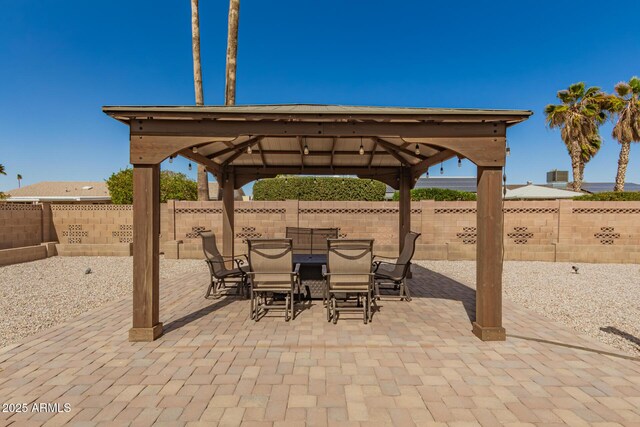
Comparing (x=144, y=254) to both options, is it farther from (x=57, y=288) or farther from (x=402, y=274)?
(x=57, y=288)

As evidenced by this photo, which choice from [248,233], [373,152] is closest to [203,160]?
[373,152]

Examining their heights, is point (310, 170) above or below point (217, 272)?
above

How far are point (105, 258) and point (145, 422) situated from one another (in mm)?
11390

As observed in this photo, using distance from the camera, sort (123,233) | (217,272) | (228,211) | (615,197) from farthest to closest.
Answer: (123,233), (615,197), (228,211), (217,272)

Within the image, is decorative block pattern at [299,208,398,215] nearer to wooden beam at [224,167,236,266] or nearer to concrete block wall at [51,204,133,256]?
wooden beam at [224,167,236,266]

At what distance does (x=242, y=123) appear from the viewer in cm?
427

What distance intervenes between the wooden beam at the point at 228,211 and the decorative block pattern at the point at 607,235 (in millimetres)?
13073

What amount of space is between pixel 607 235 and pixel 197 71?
17334 mm

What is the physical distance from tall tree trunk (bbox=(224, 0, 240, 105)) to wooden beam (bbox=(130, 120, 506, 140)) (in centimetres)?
986

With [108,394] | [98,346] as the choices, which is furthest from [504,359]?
[98,346]

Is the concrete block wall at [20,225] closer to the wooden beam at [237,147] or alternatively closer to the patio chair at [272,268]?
the wooden beam at [237,147]

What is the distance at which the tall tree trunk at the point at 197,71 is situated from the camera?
45.1 feet

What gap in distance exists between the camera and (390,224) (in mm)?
12703

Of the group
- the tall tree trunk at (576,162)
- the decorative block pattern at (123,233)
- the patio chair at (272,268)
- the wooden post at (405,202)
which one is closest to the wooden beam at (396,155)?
the wooden post at (405,202)
